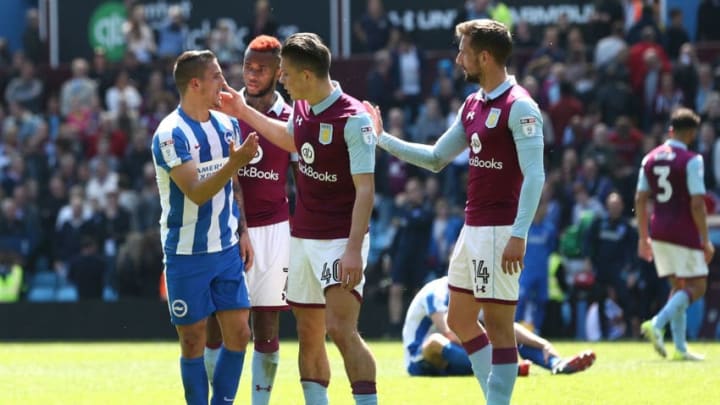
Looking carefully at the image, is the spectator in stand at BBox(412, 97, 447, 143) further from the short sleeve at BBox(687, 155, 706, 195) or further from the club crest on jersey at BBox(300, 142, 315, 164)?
the club crest on jersey at BBox(300, 142, 315, 164)

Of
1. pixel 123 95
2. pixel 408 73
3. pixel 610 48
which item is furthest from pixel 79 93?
pixel 610 48

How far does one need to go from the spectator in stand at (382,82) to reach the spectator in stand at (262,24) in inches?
78.8

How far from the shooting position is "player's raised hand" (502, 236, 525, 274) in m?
8.08

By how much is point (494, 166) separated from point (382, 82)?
13099mm

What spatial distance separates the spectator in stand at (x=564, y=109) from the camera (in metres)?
20.1

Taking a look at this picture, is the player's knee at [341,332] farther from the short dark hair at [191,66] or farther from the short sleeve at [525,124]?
the short dark hair at [191,66]

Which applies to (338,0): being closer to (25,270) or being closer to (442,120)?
(442,120)

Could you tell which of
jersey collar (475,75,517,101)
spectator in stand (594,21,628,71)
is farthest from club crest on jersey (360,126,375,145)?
spectator in stand (594,21,628,71)

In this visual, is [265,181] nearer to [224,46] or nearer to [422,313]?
[422,313]

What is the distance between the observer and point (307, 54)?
8.09 metres

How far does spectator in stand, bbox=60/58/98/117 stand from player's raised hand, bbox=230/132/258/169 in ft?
51.3

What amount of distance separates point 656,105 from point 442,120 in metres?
3.08

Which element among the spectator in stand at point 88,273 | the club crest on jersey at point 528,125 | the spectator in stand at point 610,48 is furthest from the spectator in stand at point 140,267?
the club crest on jersey at point 528,125

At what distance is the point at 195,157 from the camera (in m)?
8.27
